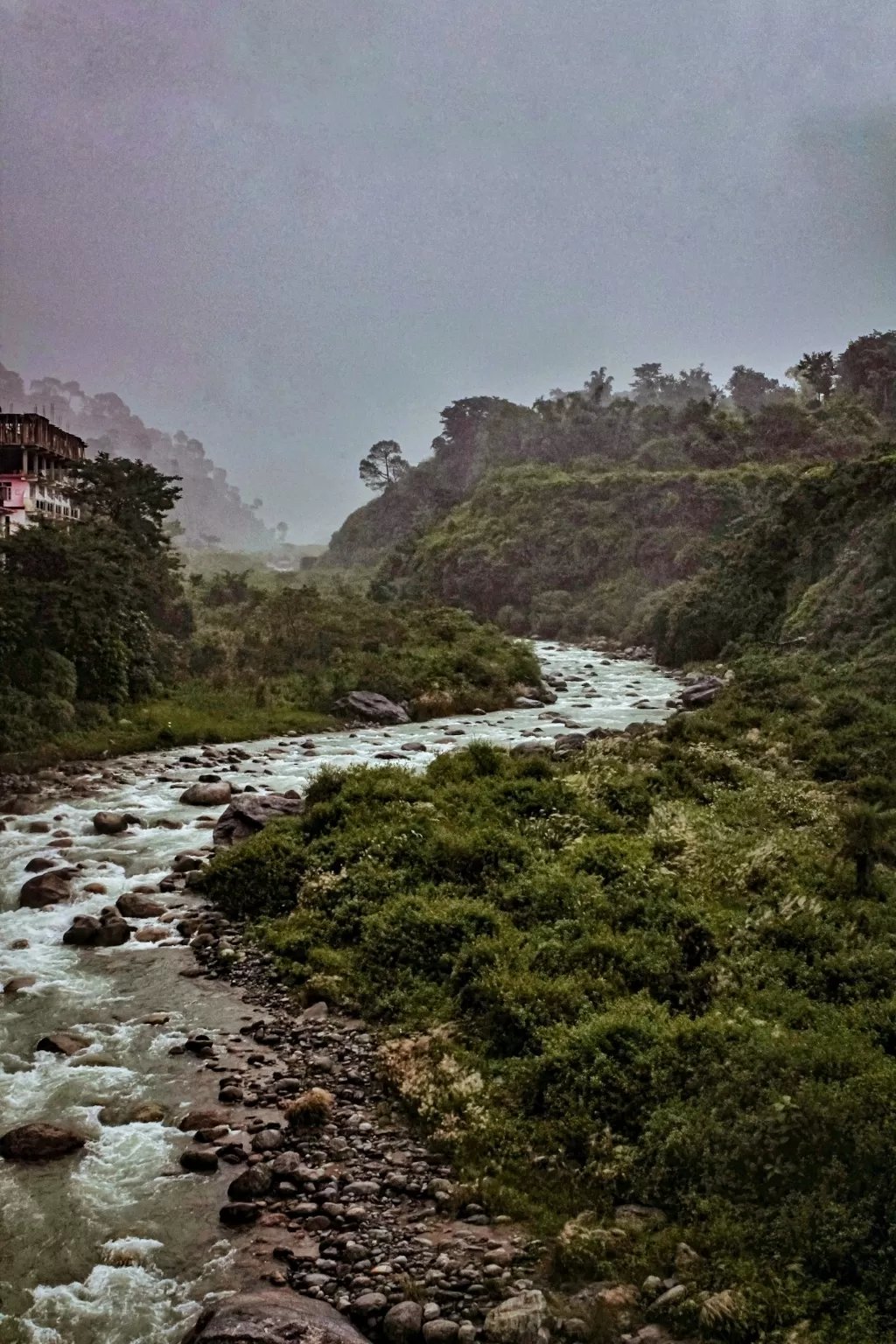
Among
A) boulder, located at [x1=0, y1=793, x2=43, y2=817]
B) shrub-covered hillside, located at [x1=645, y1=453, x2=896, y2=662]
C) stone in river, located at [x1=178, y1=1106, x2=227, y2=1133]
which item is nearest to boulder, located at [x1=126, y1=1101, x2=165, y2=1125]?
stone in river, located at [x1=178, y1=1106, x2=227, y2=1133]

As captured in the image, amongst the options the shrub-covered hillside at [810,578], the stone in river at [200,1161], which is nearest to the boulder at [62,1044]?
the stone in river at [200,1161]

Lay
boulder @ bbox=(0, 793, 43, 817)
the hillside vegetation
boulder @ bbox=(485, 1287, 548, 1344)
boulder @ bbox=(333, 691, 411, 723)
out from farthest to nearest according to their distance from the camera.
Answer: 1. boulder @ bbox=(333, 691, 411, 723)
2. the hillside vegetation
3. boulder @ bbox=(0, 793, 43, 817)
4. boulder @ bbox=(485, 1287, 548, 1344)

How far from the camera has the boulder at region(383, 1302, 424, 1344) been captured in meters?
6.59

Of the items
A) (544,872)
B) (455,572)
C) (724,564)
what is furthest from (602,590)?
(544,872)

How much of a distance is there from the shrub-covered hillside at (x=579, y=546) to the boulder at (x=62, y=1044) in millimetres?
49144

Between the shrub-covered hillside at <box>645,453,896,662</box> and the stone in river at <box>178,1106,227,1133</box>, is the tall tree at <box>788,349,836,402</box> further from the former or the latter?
the stone in river at <box>178,1106,227,1133</box>

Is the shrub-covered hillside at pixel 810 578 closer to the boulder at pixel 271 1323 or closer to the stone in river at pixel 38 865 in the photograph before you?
the stone in river at pixel 38 865

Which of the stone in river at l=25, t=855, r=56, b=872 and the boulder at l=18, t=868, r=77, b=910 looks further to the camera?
the stone in river at l=25, t=855, r=56, b=872

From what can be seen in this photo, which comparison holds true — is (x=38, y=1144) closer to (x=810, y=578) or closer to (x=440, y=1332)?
(x=440, y=1332)

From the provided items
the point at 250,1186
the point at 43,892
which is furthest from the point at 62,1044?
the point at 43,892

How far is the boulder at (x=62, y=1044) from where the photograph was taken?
34.3ft

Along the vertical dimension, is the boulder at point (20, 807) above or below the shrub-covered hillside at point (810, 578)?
below

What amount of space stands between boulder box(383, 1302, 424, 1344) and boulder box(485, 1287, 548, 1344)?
18.5 inches

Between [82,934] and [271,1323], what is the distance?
26.5ft
